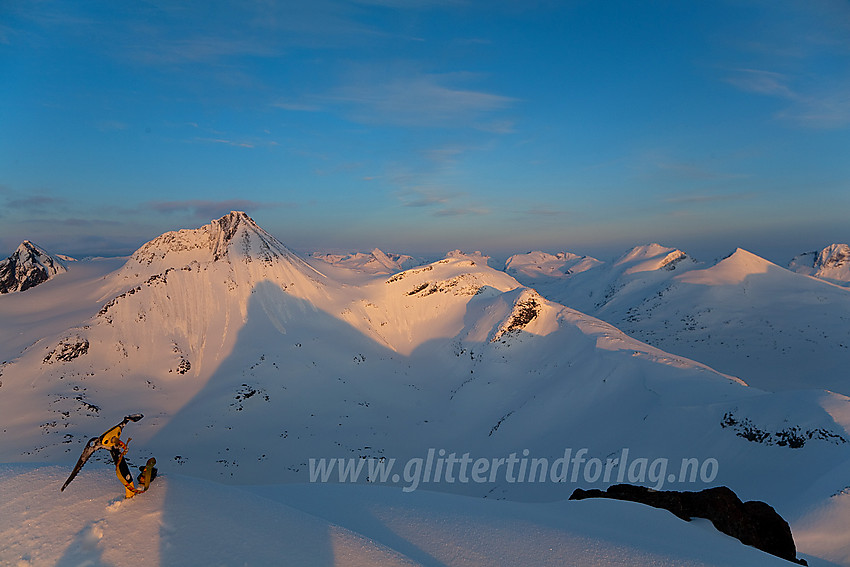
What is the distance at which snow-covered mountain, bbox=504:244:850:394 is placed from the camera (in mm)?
61941

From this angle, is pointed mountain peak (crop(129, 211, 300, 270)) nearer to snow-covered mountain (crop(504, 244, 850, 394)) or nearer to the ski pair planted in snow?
the ski pair planted in snow

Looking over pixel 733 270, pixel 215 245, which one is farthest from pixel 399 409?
pixel 733 270

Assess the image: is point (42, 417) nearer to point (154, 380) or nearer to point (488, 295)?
point (154, 380)

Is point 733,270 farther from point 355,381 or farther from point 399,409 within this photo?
point 355,381

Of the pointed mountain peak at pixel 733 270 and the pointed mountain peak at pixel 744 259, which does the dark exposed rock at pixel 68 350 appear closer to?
the pointed mountain peak at pixel 733 270

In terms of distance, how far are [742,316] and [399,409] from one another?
9218 centimetres

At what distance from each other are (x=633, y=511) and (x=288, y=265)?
85261 mm

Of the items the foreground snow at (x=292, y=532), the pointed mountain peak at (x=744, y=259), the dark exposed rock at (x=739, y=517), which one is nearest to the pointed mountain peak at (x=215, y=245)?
the foreground snow at (x=292, y=532)

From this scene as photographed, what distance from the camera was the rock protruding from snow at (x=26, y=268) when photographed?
86.8m

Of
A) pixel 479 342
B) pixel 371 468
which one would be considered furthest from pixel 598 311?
pixel 371 468

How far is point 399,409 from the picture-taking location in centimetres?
5341

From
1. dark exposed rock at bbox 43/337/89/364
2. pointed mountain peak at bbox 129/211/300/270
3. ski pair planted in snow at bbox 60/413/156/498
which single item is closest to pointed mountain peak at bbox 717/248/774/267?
pointed mountain peak at bbox 129/211/300/270

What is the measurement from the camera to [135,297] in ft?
223

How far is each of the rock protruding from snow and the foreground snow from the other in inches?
4801
